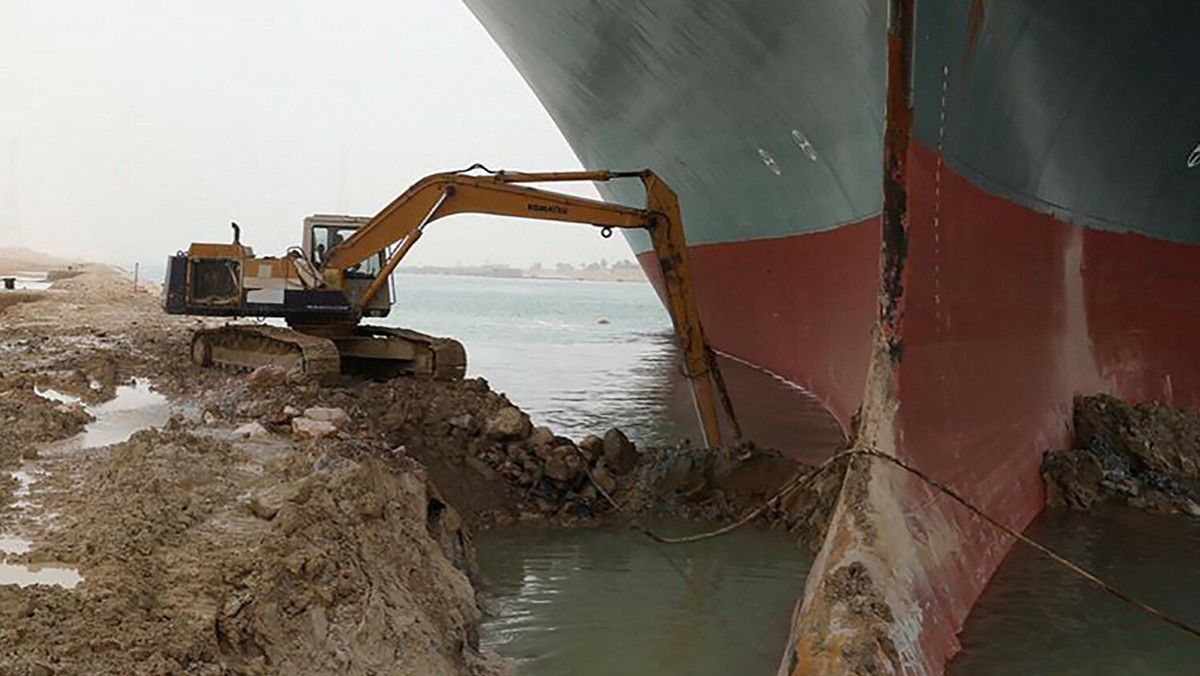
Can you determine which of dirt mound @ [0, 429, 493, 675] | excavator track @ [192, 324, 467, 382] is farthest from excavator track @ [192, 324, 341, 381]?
dirt mound @ [0, 429, 493, 675]

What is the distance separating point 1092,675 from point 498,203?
5349mm

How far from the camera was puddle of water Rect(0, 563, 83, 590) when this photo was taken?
3.09 m

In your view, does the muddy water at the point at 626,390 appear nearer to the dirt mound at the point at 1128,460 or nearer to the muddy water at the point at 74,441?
the dirt mound at the point at 1128,460

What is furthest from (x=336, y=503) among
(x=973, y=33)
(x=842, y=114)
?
(x=842, y=114)

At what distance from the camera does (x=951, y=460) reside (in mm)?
5137

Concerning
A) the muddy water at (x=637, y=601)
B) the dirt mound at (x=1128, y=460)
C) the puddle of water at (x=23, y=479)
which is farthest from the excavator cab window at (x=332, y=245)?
the dirt mound at (x=1128, y=460)

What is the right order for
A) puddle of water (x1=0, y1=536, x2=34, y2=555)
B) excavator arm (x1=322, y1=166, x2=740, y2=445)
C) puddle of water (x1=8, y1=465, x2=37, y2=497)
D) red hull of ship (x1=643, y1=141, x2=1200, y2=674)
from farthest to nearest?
1. excavator arm (x1=322, y1=166, x2=740, y2=445)
2. red hull of ship (x1=643, y1=141, x2=1200, y2=674)
3. puddle of water (x1=8, y1=465, x2=37, y2=497)
4. puddle of water (x1=0, y1=536, x2=34, y2=555)

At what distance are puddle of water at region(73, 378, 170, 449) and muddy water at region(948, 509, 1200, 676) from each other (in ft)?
16.1

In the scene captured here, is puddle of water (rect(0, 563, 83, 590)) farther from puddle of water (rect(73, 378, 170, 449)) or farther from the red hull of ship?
the red hull of ship

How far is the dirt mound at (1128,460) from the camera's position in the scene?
7.04m

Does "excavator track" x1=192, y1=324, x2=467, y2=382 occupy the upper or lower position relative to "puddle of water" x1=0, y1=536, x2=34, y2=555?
upper

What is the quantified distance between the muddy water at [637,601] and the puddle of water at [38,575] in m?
1.94

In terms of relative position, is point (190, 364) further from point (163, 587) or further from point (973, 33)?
point (973, 33)

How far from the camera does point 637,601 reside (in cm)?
528
